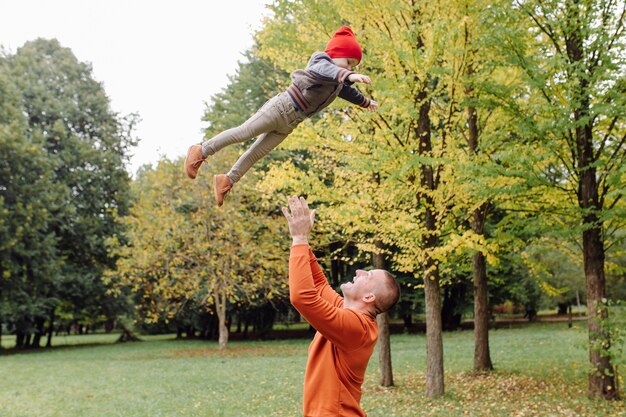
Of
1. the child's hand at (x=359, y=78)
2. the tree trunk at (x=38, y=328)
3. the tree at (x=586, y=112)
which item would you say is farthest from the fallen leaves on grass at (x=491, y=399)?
the tree trunk at (x=38, y=328)

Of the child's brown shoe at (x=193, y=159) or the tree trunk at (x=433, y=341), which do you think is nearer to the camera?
the child's brown shoe at (x=193, y=159)

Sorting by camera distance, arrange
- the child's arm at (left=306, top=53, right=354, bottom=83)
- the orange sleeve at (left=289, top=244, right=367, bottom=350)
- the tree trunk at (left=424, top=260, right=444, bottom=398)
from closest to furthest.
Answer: the orange sleeve at (left=289, top=244, right=367, bottom=350), the child's arm at (left=306, top=53, right=354, bottom=83), the tree trunk at (left=424, top=260, right=444, bottom=398)

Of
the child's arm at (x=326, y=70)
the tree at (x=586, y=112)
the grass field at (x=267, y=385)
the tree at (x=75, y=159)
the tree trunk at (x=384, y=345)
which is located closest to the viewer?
the child's arm at (x=326, y=70)

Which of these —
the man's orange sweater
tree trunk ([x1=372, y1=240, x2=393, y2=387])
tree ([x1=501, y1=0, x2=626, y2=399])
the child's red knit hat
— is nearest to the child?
the child's red knit hat

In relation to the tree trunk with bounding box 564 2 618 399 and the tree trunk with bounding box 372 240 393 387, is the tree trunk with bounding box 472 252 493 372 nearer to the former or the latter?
the tree trunk with bounding box 372 240 393 387

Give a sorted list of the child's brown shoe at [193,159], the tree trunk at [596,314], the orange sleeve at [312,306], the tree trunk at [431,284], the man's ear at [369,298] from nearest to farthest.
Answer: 1. the orange sleeve at [312,306]
2. the man's ear at [369,298]
3. the child's brown shoe at [193,159]
4. the tree trunk at [596,314]
5. the tree trunk at [431,284]

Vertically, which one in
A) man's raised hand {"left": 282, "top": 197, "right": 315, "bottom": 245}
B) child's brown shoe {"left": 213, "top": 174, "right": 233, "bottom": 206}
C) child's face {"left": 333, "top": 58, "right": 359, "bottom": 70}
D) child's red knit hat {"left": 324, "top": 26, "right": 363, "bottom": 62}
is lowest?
man's raised hand {"left": 282, "top": 197, "right": 315, "bottom": 245}

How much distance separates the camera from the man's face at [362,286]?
2877 mm

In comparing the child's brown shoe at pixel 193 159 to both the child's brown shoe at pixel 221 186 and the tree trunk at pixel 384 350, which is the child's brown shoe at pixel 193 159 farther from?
the tree trunk at pixel 384 350

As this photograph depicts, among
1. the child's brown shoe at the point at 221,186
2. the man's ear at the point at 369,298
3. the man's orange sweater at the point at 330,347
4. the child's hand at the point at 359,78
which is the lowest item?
the man's orange sweater at the point at 330,347

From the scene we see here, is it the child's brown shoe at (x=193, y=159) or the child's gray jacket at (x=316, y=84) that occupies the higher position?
the child's gray jacket at (x=316, y=84)

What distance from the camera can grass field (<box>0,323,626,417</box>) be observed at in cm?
980

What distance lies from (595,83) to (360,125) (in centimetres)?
379

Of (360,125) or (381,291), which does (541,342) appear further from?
(381,291)
